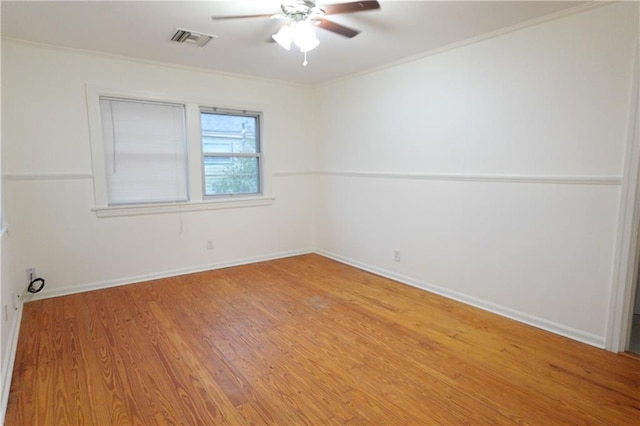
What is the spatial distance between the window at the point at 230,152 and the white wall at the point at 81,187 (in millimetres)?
192

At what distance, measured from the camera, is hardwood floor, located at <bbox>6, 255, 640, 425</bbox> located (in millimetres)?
1862

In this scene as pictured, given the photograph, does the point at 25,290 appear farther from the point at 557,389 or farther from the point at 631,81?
the point at 631,81

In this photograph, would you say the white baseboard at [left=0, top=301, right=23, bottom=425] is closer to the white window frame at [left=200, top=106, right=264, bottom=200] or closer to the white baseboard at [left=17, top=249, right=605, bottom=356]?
the white baseboard at [left=17, top=249, right=605, bottom=356]

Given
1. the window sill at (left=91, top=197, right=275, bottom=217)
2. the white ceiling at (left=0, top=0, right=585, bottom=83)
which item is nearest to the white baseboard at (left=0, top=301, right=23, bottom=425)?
the window sill at (left=91, top=197, right=275, bottom=217)

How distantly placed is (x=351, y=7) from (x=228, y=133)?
2.69 metres

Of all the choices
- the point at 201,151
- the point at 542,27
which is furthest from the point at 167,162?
the point at 542,27

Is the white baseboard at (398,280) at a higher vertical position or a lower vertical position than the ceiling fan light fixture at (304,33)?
lower

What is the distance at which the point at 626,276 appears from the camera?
2357 mm

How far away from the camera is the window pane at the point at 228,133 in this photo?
426 cm

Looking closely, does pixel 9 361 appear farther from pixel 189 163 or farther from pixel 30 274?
pixel 189 163

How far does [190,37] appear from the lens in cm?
300

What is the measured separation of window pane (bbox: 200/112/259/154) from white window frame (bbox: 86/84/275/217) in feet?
0.35

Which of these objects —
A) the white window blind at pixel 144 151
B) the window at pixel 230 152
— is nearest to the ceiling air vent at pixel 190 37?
the white window blind at pixel 144 151

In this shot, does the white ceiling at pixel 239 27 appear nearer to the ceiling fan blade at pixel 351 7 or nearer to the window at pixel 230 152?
the ceiling fan blade at pixel 351 7
